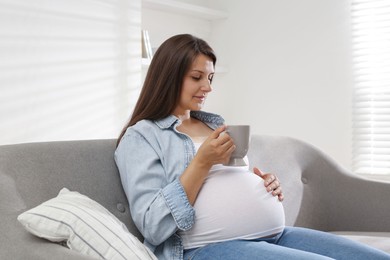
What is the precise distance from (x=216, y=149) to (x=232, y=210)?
0.18 m

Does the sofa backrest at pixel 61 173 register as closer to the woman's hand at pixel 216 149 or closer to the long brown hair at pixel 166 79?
→ the long brown hair at pixel 166 79

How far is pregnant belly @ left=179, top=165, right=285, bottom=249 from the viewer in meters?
1.48

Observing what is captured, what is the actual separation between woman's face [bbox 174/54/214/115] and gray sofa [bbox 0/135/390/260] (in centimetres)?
26

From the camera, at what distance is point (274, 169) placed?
2170 mm

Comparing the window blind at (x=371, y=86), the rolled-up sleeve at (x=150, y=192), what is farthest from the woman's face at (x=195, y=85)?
the window blind at (x=371, y=86)

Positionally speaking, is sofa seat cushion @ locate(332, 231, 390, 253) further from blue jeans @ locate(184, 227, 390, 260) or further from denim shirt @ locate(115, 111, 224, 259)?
denim shirt @ locate(115, 111, 224, 259)

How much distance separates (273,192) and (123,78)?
1.67 metres

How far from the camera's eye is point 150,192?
1473 millimetres

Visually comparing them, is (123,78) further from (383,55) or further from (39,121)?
(383,55)

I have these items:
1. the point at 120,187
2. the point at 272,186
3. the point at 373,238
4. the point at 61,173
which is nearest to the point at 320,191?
the point at 373,238

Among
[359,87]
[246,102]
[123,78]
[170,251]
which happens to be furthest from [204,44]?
[246,102]

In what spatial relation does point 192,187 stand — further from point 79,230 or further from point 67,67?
point 67,67

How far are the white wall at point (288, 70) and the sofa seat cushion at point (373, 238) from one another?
137cm

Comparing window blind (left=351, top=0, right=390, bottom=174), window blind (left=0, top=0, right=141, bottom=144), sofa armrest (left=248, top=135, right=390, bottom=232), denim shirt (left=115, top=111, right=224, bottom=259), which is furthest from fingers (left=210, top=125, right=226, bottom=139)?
window blind (left=351, top=0, right=390, bottom=174)
